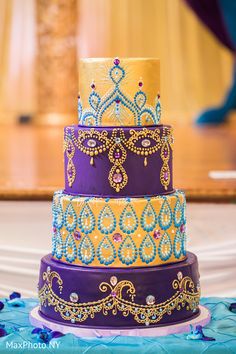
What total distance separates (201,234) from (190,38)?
461 cm

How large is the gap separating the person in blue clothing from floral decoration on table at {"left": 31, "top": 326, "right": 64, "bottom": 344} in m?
4.34

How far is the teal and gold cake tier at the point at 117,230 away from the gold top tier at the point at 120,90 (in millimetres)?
135

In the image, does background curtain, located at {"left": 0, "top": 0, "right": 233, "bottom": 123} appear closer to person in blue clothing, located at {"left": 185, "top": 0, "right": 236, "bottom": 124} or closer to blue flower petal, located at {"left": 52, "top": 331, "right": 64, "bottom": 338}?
person in blue clothing, located at {"left": 185, "top": 0, "right": 236, "bottom": 124}

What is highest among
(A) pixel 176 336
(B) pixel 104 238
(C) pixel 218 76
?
(C) pixel 218 76

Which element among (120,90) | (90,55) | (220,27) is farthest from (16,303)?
(90,55)

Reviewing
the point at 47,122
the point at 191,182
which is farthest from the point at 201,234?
the point at 47,122

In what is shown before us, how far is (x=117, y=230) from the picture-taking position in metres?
1.61

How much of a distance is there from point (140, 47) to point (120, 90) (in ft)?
17.1

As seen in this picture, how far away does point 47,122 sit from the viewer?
6617mm

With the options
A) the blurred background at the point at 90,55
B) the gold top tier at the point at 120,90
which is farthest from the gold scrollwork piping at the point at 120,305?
the blurred background at the point at 90,55

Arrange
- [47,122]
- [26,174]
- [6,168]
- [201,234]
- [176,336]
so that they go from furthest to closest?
[47,122]
[6,168]
[26,174]
[201,234]
[176,336]

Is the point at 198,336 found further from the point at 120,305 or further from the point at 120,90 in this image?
the point at 120,90

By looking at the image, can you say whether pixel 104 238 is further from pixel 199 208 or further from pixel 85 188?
pixel 199 208

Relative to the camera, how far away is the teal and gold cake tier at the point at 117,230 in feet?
5.27
